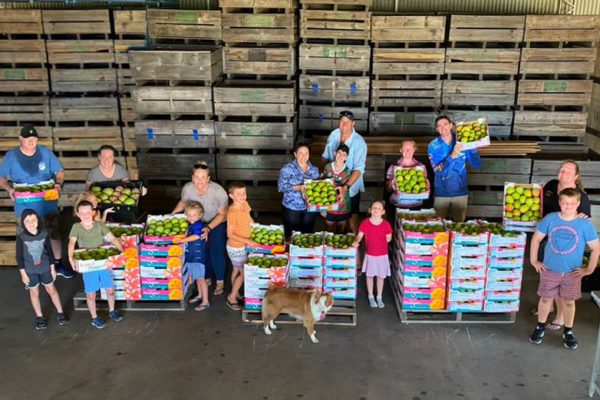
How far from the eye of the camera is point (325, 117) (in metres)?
11.7

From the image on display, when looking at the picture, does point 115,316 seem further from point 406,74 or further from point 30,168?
point 406,74

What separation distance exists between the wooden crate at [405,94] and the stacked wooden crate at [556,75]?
1.55 meters

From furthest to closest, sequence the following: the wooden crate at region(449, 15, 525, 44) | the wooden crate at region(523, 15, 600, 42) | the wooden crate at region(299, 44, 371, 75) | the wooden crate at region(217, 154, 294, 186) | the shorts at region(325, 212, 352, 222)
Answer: the wooden crate at region(299, 44, 371, 75) → the wooden crate at region(449, 15, 525, 44) → the wooden crate at region(523, 15, 600, 42) → the wooden crate at region(217, 154, 294, 186) → the shorts at region(325, 212, 352, 222)

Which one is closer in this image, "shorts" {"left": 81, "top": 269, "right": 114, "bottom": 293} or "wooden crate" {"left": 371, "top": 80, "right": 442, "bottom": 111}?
"shorts" {"left": 81, "top": 269, "right": 114, "bottom": 293}

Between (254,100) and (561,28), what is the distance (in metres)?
5.65

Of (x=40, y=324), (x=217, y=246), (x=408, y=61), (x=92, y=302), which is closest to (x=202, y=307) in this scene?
(x=217, y=246)

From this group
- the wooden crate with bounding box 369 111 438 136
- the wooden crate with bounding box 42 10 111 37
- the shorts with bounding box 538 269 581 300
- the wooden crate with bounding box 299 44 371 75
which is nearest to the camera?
the shorts with bounding box 538 269 581 300

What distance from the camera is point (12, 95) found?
39.4 feet

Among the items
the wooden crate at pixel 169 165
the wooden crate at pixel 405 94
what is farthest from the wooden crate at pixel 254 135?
the wooden crate at pixel 405 94

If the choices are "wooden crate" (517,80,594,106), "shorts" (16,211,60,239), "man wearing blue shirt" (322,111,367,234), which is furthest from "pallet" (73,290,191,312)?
"wooden crate" (517,80,594,106)

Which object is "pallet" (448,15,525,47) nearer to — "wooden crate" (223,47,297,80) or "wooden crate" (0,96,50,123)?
"wooden crate" (223,47,297,80)

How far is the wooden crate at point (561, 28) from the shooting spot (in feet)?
36.1

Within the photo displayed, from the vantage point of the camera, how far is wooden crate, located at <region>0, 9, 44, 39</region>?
11.4m

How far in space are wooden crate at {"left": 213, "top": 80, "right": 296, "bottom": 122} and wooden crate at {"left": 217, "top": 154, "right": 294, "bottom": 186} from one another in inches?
27.1
